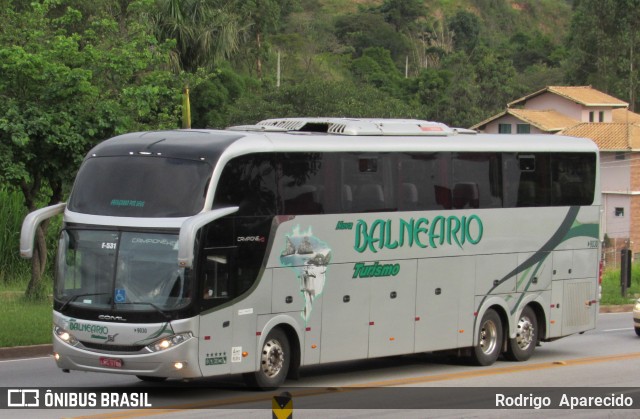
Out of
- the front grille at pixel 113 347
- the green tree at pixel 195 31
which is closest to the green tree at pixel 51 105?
the front grille at pixel 113 347

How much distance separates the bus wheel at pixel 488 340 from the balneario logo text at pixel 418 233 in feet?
4.65

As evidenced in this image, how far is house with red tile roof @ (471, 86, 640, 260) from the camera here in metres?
74.8

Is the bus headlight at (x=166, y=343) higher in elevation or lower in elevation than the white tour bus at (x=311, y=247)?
lower

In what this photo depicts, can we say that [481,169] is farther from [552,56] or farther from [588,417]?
[552,56]

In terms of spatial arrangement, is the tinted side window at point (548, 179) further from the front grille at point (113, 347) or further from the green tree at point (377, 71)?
the green tree at point (377, 71)

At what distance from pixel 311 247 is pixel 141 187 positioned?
2.57 m

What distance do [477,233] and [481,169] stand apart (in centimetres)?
105

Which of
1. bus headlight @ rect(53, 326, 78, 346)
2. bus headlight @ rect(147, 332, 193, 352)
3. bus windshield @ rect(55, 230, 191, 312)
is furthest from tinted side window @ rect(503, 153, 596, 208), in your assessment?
bus headlight @ rect(53, 326, 78, 346)

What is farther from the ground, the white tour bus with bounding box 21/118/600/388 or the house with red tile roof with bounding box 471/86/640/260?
the house with red tile roof with bounding box 471/86/640/260

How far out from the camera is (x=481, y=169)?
A: 18.4m

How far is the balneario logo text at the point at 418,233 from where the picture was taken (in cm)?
1638

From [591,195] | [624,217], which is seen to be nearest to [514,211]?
[591,195]

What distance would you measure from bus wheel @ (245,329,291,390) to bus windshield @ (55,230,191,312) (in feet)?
5.53

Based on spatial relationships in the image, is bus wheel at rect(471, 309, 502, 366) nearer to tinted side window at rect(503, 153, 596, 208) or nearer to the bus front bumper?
tinted side window at rect(503, 153, 596, 208)
